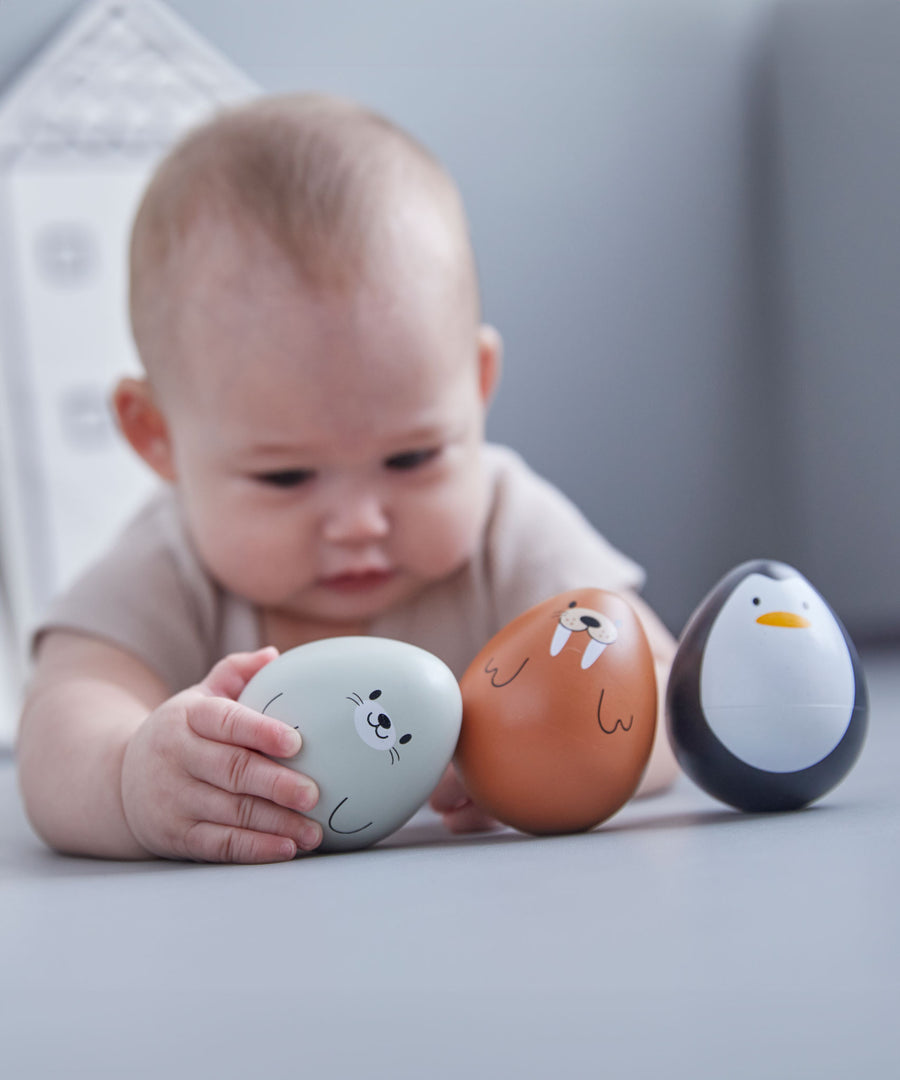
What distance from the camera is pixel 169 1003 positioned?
37 cm

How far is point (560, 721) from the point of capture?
23.8 inches

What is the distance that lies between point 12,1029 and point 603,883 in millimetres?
226

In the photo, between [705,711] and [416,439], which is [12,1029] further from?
[416,439]

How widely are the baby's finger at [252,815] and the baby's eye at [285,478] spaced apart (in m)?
0.29

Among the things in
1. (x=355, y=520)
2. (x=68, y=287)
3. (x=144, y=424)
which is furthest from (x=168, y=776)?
(x=68, y=287)

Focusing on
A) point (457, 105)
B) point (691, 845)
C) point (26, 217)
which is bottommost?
point (691, 845)

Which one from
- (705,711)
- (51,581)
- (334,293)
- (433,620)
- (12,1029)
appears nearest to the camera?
(12,1029)

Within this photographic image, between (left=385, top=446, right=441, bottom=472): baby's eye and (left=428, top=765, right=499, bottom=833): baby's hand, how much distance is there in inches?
9.8

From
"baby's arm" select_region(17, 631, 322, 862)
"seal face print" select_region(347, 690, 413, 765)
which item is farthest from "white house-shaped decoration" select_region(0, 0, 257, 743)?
"seal face print" select_region(347, 690, 413, 765)

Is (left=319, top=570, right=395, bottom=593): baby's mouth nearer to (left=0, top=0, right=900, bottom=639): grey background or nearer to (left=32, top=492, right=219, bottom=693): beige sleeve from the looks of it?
(left=32, top=492, right=219, bottom=693): beige sleeve

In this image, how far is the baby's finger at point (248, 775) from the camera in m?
0.59

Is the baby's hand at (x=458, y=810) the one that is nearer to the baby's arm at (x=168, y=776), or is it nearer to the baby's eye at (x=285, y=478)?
the baby's arm at (x=168, y=776)

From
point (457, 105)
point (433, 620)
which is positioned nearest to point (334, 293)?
point (433, 620)

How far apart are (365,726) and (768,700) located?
198mm
